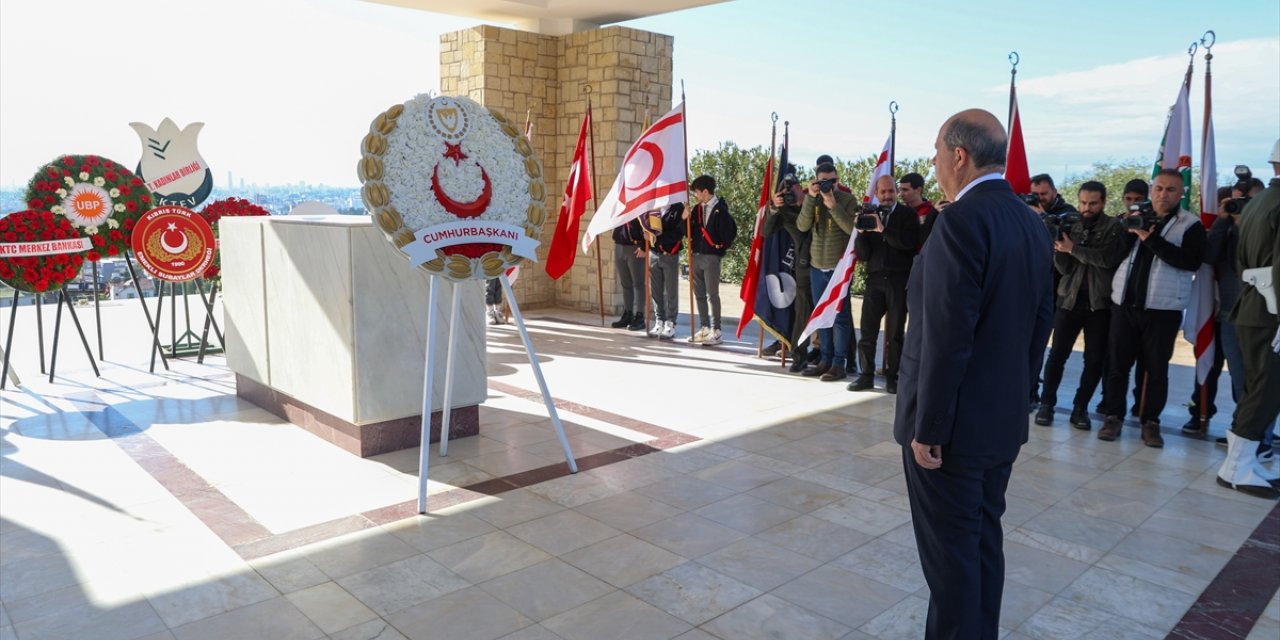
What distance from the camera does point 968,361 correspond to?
2.27m

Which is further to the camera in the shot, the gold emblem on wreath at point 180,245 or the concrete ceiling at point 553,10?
the concrete ceiling at point 553,10

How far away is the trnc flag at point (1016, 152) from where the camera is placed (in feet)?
18.4

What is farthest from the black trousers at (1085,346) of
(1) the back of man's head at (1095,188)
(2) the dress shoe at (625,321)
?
(2) the dress shoe at (625,321)

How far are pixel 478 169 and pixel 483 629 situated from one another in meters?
2.09

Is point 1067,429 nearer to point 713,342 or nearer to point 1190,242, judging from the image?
point 1190,242

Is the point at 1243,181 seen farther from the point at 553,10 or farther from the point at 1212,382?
the point at 553,10

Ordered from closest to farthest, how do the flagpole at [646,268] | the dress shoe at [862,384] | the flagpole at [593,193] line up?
the dress shoe at [862,384]
the flagpole at [646,268]
the flagpole at [593,193]

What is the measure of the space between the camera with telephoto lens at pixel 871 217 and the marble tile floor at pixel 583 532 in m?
1.29

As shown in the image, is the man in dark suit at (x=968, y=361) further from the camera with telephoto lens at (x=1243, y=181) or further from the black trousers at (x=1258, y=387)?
the camera with telephoto lens at (x=1243, y=181)

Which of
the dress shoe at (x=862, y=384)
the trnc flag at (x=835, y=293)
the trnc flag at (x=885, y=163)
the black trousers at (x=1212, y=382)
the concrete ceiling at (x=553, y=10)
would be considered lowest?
the dress shoe at (x=862, y=384)

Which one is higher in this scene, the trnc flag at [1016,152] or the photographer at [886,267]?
the trnc flag at [1016,152]

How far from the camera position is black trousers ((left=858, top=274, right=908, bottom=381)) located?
Result: 6254mm

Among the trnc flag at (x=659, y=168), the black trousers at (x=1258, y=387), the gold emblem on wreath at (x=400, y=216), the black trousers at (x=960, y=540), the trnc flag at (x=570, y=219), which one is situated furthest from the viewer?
the trnc flag at (x=570, y=219)

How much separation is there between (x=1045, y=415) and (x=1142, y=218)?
4.48 ft
